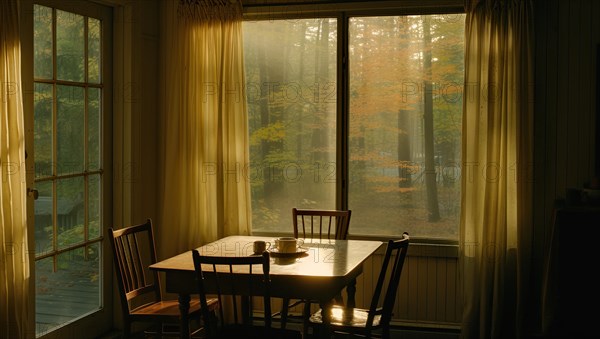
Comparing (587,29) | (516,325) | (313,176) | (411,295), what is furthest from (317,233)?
(587,29)

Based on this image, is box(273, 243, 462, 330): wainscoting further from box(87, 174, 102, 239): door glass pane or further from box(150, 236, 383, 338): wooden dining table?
box(87, 174, 102, 239): door glass pane

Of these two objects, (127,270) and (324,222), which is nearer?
(127,270)

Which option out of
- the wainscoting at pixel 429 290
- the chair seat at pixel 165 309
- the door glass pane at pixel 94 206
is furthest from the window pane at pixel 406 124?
the door glass pane at pixel 94 206

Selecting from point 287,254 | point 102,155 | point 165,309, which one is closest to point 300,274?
point 287,254

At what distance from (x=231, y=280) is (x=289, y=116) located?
7.08ft

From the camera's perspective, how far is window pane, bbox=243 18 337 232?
202 inches

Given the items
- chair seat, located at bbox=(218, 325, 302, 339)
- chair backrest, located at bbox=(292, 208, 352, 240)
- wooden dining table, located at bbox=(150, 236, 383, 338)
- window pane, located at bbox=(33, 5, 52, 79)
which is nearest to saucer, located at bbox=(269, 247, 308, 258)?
wooden dining table, located at bbox=(150, 236, 383, 338)

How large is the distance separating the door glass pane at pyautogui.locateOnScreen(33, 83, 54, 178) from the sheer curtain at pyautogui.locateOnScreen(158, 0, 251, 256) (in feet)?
3.57

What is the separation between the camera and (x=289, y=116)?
5.20m

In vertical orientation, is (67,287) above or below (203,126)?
below

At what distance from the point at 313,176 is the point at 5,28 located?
235 centimetres

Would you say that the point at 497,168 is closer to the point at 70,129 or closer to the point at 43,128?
the point at 70,129

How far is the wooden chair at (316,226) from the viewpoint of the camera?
435 centimetres

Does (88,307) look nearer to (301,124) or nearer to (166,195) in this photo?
(166,195)
